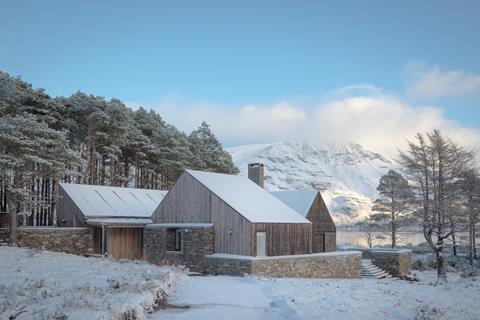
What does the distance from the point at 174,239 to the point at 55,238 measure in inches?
272

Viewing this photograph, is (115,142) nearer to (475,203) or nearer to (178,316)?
(475,203)

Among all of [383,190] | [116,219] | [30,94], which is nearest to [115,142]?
[30,94]

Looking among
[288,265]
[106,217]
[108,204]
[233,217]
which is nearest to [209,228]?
[233,217]

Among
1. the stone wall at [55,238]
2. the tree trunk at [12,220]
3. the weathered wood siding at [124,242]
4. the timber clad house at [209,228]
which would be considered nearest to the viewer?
the timber clad house at [209,228]

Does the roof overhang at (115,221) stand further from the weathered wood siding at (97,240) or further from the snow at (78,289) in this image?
the snow at (78,289)

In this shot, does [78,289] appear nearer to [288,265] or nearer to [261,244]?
[288,265]

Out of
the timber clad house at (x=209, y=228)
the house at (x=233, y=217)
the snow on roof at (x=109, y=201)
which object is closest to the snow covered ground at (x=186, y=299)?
the timber clad house at (x=209, y=228)

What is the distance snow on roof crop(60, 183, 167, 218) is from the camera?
3039cm

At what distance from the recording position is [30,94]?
3447cm

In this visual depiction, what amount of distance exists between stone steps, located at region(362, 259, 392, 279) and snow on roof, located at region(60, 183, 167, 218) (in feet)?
49.8

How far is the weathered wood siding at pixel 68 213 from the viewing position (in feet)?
97.8

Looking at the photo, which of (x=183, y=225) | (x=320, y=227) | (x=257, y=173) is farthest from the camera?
(x=320, y=227)

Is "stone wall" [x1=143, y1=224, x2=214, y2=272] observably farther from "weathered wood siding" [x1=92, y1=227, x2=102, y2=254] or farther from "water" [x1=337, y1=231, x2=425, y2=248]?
"water" [x1=337, y1=231, x2=425, y2=248]

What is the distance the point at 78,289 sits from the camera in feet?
38.2
